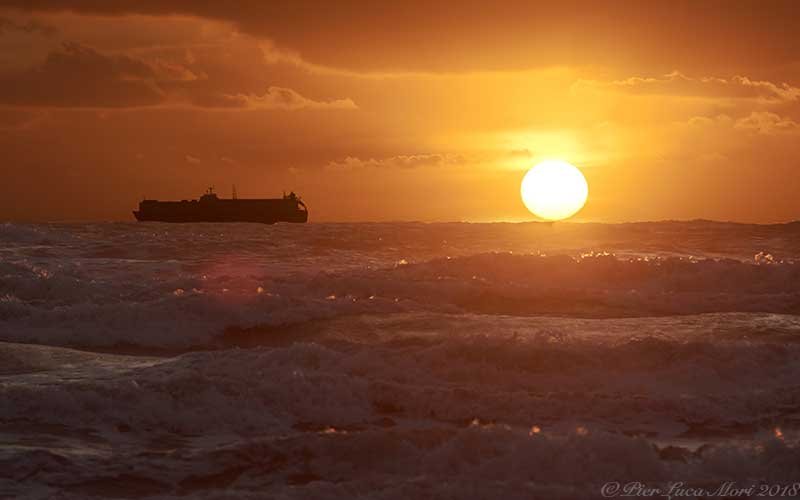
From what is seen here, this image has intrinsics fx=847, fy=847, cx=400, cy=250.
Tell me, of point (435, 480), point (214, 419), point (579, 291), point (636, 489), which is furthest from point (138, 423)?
point (579, 291)

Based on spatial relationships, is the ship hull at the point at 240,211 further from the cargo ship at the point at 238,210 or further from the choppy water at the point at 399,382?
the choppy water at the point at 399,382

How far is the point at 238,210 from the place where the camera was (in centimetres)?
10981

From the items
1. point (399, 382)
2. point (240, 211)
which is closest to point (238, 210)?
point (240, 211)

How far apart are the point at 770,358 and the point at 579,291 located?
10924 mm

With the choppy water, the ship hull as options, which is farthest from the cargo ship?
the choppy water

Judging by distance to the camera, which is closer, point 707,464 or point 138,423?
point 707,464

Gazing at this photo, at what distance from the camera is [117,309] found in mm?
21219

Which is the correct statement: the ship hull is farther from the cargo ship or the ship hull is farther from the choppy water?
the choppy water

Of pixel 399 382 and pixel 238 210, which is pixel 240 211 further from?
pixel 399 382

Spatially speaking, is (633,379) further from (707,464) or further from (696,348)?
(707,464)

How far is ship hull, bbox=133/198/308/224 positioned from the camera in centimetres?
10969

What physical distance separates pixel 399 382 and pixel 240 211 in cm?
9810

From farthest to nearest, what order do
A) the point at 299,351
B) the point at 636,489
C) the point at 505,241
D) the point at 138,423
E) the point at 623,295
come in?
the point at 505,241 < the point at 623,295 < the point at 299,351 < the point at 138,423 < the point at 636,489

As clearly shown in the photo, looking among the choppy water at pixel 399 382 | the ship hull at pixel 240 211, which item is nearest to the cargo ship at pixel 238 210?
the ship hull at pixel 240 211
